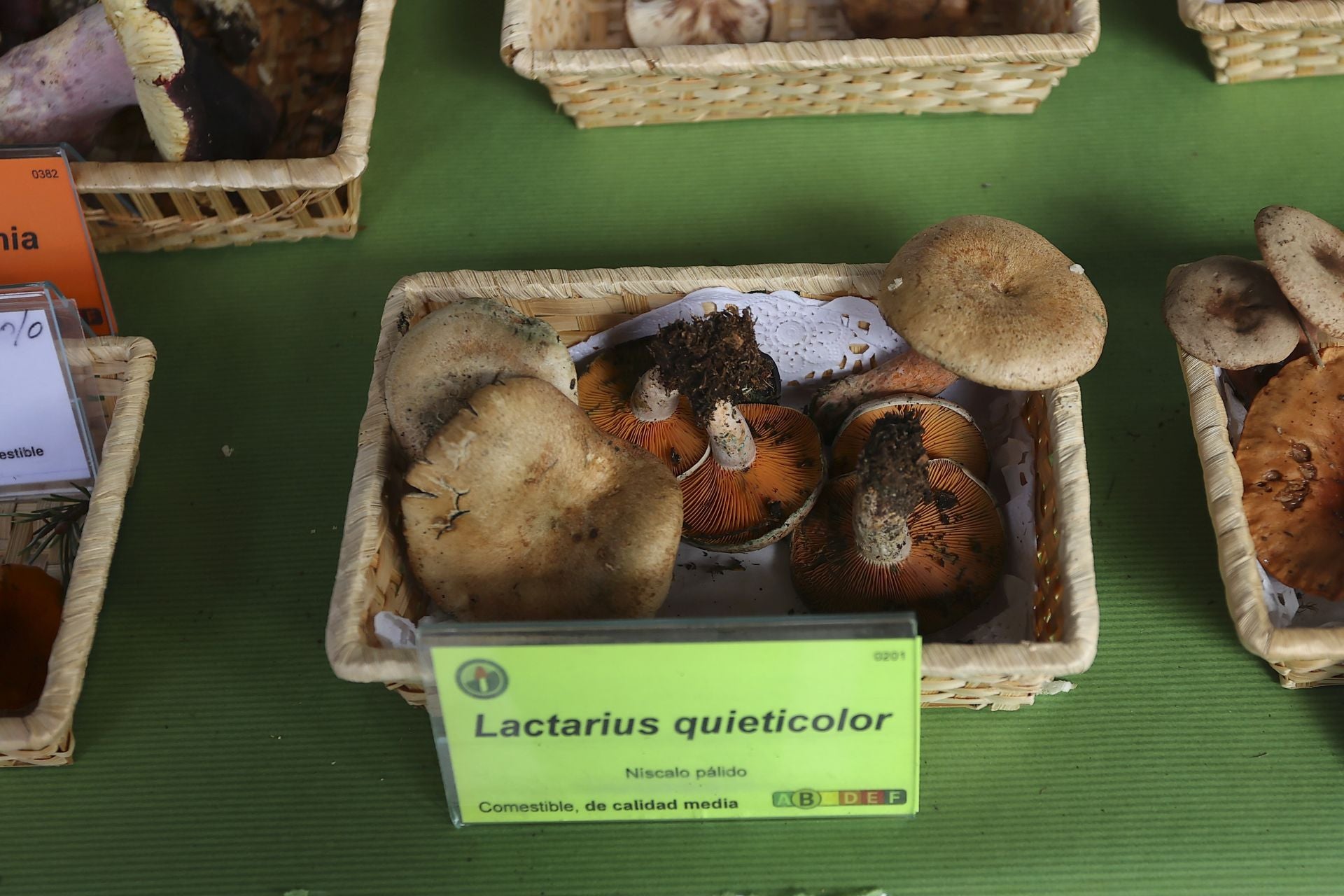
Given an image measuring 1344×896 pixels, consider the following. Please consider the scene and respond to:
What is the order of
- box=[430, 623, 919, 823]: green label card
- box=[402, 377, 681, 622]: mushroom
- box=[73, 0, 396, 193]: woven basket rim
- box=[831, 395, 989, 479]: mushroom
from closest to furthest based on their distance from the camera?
box=[430, 623, 919, 823]: green label card → box=[402, 377, 681, 622]: mushroom → box=[831, 395, 989, 479]: mushroom → box=[73, 0, 396, 193]: woven basket rim

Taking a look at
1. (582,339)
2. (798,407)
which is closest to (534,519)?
(582,339)

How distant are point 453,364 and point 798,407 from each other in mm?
481

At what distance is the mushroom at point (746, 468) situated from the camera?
3.52 ft

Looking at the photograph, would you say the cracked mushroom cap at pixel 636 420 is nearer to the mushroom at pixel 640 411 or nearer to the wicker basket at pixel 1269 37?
the mushroom at pixel 640 411

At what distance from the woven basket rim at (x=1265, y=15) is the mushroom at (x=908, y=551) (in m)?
0.79

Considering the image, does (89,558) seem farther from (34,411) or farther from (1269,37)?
(1269,37)

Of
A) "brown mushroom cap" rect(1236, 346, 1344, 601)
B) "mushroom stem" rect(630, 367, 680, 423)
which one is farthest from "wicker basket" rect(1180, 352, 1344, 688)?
"mushroom stem" rect(630, 367, 680, 423)

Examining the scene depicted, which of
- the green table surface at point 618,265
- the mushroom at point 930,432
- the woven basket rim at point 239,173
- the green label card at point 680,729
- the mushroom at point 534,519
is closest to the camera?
the green label card at point 680,729

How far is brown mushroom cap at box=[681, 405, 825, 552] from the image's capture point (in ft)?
3.86

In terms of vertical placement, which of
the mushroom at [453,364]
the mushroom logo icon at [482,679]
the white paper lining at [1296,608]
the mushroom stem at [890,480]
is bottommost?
the white paper lining at [1296,608]

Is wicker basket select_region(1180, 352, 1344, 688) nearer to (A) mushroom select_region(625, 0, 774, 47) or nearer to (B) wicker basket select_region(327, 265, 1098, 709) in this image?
(B) wicker basket select_region(327, 265, 1098, 709)

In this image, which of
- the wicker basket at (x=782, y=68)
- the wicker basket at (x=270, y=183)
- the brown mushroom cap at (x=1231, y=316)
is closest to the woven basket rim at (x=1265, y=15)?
the wicker basket at (x=782, y=68)

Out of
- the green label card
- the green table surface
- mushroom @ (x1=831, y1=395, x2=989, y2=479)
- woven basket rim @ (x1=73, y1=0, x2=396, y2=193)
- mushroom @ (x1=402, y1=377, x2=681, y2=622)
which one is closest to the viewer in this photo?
the green label card

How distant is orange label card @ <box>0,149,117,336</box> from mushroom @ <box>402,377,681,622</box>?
659mm
